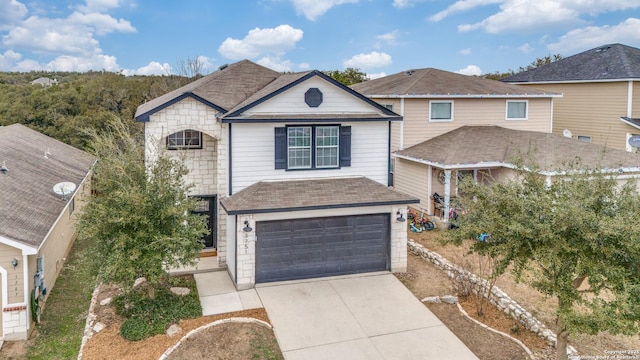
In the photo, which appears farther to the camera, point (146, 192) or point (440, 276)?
→ point (440, 276)

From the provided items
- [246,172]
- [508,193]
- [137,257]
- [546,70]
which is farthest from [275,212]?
[546,70]

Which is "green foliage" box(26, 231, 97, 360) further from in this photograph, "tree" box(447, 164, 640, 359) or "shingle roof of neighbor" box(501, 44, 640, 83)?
"shingle roof of neighbor" box(501, 44, 640, 83)

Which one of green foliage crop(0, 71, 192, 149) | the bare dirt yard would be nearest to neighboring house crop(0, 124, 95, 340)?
the bare dirt yard

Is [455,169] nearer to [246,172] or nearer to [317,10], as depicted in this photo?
[246,172]

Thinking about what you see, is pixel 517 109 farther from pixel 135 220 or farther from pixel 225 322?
pixel 135 220

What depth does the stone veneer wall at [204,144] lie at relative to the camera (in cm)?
1382

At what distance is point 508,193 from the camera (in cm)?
891

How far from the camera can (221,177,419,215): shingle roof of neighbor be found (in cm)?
1297

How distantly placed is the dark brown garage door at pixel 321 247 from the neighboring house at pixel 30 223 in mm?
5166

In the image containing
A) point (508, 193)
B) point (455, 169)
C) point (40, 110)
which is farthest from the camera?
point (40, 110)

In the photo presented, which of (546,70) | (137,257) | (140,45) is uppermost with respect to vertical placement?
(140,45)

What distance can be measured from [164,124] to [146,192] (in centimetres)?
353

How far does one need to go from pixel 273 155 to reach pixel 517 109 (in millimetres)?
15007

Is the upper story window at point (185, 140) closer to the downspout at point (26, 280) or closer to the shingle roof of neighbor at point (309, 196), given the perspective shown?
the shingle roof of neighbor at point (309, 196)
